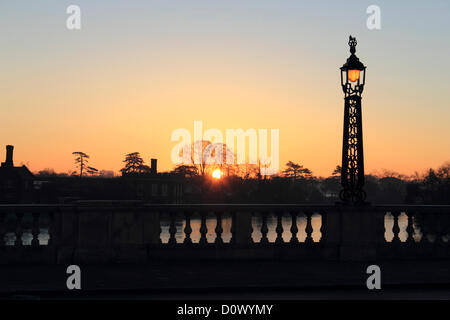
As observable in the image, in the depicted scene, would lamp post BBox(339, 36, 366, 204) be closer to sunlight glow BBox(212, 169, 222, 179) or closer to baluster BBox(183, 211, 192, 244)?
baluster BBox(183, 211, 192, 244)

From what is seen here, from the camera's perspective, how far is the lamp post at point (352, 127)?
41.8 ft

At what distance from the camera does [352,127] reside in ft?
42.7

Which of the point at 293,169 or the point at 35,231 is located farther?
the point at 293,169

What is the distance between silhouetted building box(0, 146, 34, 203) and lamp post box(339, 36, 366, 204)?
75206 mm

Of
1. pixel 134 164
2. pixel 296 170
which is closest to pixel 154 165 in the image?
pixel 134 164

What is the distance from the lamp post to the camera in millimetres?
12734

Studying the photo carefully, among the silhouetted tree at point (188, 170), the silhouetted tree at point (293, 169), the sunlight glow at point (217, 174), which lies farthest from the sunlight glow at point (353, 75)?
the silhouetted tree at point (293, 169)

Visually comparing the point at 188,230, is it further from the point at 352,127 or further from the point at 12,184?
the point at 12,184

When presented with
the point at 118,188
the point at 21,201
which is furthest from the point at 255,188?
the point at 21,201

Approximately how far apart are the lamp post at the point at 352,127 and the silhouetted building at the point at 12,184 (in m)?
75.2

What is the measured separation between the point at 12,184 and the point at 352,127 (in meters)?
75.8

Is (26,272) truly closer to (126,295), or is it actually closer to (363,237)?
(126,295)
